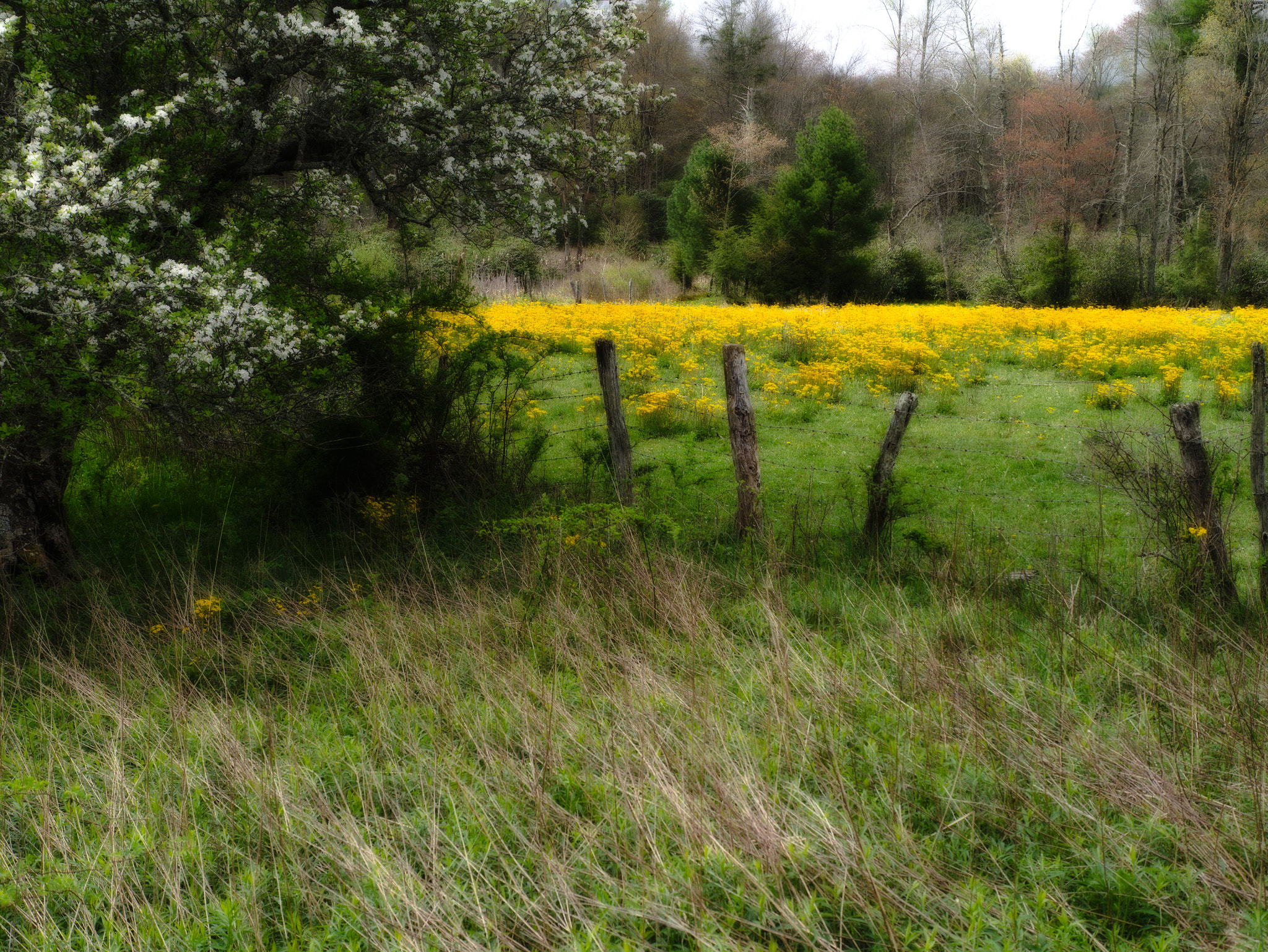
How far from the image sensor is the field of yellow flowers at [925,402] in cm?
782

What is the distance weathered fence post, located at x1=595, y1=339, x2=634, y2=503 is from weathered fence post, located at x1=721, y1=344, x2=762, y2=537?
100 cm

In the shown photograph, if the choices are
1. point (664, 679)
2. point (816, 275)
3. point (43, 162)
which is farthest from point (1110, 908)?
point (816, 275)

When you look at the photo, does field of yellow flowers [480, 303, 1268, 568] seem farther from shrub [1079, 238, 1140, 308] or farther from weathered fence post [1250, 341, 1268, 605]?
shrub [1079, 238, 1140, 308]

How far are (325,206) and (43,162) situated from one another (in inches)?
155

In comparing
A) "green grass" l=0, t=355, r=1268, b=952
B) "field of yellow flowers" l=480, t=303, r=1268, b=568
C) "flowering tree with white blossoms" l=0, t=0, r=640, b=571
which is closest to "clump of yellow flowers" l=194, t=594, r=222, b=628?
"green grass" l=0, t=355, r=1268, b=952

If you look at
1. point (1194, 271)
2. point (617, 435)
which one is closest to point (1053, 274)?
point (1194, 271)

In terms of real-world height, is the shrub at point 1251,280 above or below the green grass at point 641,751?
above

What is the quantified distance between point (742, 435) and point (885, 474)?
107 centimetres

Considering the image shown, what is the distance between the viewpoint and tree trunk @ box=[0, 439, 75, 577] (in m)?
6.52

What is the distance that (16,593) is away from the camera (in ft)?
20.4

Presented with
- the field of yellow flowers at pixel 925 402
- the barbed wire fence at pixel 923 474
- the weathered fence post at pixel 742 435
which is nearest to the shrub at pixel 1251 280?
the field of yellow flowers at pixel 925 402

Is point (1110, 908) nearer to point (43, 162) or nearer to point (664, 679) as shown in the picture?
point (664, 679)

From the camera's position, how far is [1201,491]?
488cm

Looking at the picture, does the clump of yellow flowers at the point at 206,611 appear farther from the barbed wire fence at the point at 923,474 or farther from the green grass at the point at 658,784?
the barbed wire fence at the point at 923,474
